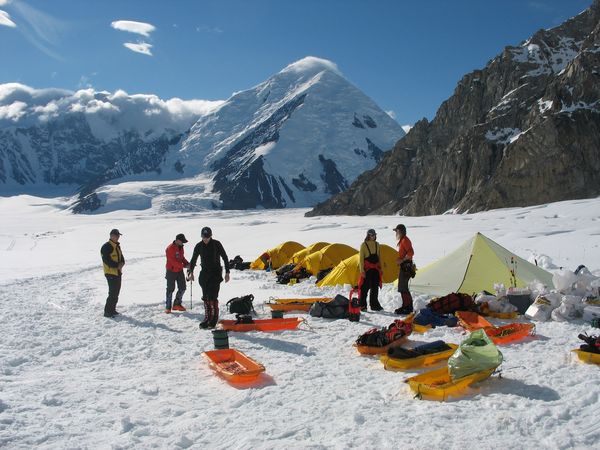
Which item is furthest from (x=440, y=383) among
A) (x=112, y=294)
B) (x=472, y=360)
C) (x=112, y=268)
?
(x=112, y=268)

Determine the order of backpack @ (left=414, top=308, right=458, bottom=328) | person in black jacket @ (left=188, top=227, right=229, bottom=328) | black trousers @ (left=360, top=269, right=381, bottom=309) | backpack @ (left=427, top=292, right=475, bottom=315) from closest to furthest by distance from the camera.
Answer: backpack @ (left=414, top=308, right=458, bottom=328)
backpack @ (left=427, top=292, right=475, bottom=315)
person in black jacket @ (left=188, top=227, right=229, bottom=328)
black trousers @ (left=360, top=269, right=381, bottom=309)

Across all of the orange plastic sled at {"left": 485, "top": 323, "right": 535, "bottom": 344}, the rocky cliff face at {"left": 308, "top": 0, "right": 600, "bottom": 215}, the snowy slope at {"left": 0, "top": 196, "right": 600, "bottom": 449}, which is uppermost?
the rocky cliff face at {"left": 308, "top": 0, "right": 600, "bottom": 215}

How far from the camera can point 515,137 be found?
204 feet

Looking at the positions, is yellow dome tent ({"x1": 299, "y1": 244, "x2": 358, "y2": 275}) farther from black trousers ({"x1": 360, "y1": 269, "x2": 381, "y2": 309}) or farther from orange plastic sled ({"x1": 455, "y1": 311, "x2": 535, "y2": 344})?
orange plastic sled ({"x1": 455, "y1": 311, "x2": 535, "y2": 344})

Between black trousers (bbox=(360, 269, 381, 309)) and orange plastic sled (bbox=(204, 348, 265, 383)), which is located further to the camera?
black trousers (bbox=(360, 269, 381, 309))

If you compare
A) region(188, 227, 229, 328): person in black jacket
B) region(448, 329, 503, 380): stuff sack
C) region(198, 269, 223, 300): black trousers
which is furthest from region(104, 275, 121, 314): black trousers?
region(448, 329, 503, 380): stuff sack

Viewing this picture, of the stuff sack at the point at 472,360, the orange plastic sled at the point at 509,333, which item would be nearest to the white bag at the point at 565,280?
the orange plastic sled at the point at 509,333

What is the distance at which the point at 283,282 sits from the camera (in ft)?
58.0

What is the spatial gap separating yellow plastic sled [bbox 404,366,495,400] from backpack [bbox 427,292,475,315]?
3.69 metres

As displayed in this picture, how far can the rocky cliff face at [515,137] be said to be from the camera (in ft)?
183

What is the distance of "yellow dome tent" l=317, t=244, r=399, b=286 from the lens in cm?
1509

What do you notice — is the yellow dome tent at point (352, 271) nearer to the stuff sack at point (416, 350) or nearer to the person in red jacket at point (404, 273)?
the person in red jacket at point (404, 273)

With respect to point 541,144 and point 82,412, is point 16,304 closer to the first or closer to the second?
Result: point 82,412

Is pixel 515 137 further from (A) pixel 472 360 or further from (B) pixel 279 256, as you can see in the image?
(A) pixel 472 360
